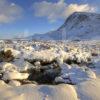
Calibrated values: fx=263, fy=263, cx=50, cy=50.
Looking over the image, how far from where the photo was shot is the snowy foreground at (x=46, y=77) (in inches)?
377

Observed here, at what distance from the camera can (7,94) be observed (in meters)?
9.57

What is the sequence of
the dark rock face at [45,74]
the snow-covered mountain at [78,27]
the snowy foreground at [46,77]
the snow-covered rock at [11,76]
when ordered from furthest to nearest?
1. the snow-covered mountain at [78,27]
2. the dark rock face at [45,74]
3. the snow-covered rock at [11,76]
4. the snowy foreground at [46,77]

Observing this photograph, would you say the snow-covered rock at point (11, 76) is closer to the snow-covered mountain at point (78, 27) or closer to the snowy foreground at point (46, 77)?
the snowy foreground at point (46, 77)

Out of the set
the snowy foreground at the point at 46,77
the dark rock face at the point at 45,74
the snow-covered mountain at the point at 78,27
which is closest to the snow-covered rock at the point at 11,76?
the snowy foreground at the point at 46,77

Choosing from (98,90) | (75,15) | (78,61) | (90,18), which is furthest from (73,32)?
(98,90)

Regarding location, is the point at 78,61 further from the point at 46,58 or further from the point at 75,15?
the point at 75,15

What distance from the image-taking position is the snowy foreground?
9578 mm

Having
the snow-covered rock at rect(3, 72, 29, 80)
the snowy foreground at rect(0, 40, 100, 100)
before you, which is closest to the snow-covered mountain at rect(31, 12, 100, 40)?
the snowy foreground at rect(0, 40, 100, 100)

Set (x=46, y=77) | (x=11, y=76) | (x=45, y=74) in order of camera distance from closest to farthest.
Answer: (x=11, y=76), (x=46, y=77), (x=45, y=74)

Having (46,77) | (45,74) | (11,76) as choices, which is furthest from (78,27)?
(11,76)

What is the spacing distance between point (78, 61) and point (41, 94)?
1061 cm

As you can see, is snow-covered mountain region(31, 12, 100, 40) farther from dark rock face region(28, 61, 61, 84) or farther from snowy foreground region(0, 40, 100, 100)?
dark rock face region(28, 61, 61, 84)

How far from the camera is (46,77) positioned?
15.3 meters

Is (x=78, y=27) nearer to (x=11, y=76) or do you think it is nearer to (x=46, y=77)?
(x=46, y=77)
